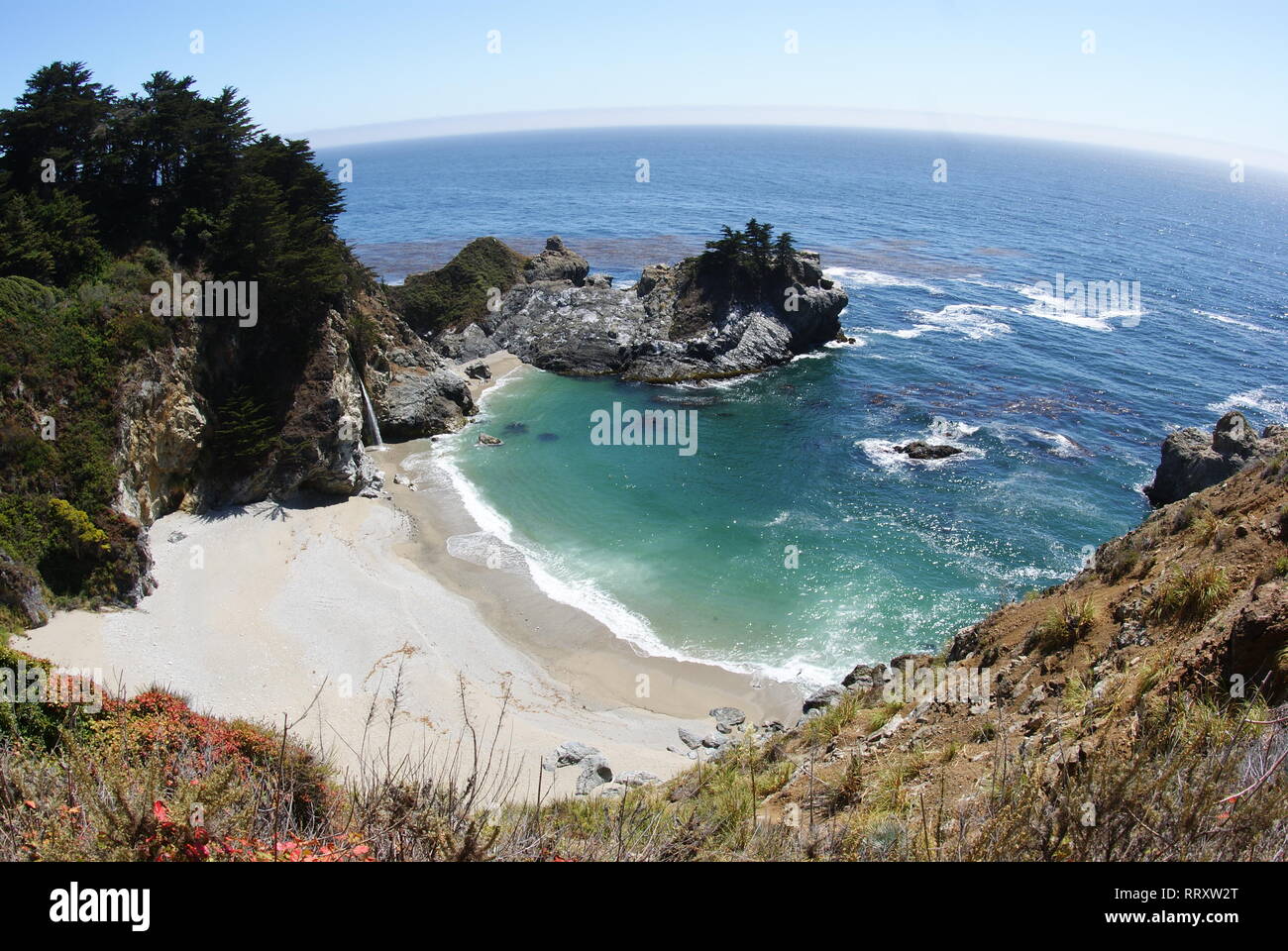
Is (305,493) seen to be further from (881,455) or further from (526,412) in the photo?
(881,455)

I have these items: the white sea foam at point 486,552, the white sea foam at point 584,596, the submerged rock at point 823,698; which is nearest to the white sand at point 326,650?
the white sea foam at point 486,552

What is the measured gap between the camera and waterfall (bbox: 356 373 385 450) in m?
36.4

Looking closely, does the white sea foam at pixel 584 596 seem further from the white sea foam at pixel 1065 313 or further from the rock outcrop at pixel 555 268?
the white sea foam at pixel 1065 313

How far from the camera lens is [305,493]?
30.5m

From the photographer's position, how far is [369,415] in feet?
120

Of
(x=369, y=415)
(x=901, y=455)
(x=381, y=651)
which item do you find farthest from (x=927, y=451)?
(x=369, y=415)

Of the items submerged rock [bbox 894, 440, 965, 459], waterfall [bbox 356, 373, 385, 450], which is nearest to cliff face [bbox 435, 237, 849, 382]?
waterfall [bbox 356, 373, 385, 450]

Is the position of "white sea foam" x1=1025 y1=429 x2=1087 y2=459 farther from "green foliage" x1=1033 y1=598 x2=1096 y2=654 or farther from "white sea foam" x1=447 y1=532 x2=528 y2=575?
"white sea foam" x1=447 y1=532 x2=528 y2=575

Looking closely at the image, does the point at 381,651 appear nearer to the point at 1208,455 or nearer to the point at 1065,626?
the point at 1065,626

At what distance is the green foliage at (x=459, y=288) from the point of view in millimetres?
55438

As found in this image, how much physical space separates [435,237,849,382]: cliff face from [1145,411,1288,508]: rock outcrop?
81.0 feet

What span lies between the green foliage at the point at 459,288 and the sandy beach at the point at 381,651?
29.8m
